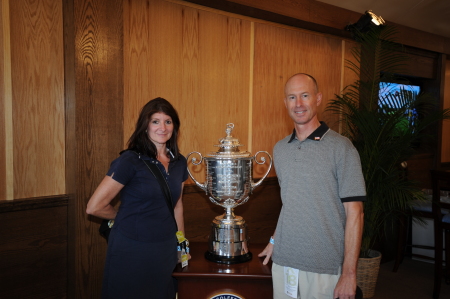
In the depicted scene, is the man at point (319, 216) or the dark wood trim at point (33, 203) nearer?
the man at point (319, 216)

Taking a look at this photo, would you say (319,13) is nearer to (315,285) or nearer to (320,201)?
(320,201)

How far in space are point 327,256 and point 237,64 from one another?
2013 millimetres

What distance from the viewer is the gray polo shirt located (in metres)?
1.61

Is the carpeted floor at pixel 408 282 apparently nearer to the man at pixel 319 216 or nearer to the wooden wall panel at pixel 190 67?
the wooden wall panel at pixel 190 67

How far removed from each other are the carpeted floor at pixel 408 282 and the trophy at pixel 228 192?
192cm

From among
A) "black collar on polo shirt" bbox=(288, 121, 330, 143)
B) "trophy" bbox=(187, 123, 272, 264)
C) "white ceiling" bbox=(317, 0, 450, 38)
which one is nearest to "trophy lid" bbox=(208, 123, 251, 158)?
"trophy" bbox=(187, 123, 272, 264)

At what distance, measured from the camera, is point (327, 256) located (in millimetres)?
1617

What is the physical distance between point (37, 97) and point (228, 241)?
148 centimetres

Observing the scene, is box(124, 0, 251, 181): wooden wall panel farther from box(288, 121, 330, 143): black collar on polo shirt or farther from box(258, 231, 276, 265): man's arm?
box(288, 121, 330, 143): black collar on polo shirt

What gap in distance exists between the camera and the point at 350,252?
1.58 meters

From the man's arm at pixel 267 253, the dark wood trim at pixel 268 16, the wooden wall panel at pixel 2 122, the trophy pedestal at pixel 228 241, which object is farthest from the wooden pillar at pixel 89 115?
the man's arm at pixel 267 253

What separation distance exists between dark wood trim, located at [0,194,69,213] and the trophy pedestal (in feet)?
3.59

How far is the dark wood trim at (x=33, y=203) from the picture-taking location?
230cm

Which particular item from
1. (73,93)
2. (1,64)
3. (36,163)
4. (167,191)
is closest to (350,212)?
(167,191)
